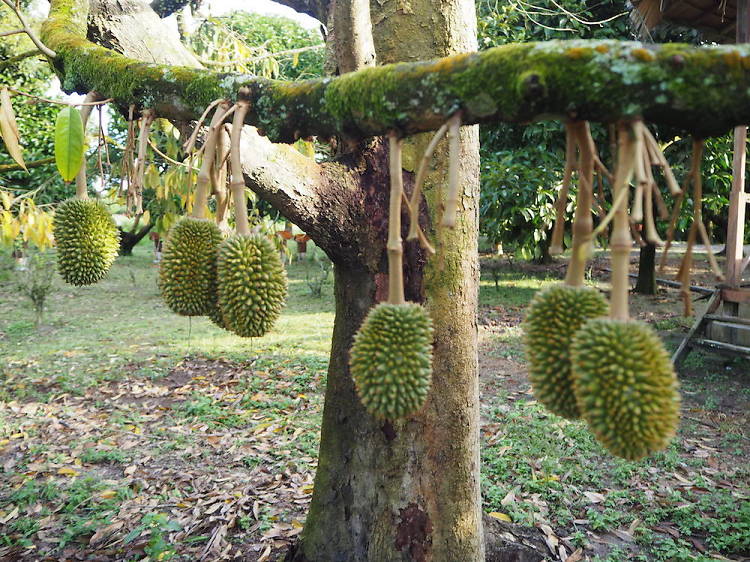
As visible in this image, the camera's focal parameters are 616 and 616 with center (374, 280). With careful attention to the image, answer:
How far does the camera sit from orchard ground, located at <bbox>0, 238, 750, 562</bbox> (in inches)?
128

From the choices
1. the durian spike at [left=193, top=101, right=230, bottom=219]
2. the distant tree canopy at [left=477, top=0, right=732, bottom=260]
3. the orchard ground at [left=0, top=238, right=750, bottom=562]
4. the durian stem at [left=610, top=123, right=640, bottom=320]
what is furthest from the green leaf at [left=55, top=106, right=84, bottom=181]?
the distant tree canopy at [left=477, top=0, right=732, bottom=260]

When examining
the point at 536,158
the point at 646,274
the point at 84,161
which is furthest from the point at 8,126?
the point at 646,274

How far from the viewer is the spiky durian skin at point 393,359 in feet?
3.78

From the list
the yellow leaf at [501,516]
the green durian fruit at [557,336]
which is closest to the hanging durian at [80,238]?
the green durian fruit at [557,336]

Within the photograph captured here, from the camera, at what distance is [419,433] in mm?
2385

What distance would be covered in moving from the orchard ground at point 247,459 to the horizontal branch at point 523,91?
8.09 feet

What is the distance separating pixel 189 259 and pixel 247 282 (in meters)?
0.18

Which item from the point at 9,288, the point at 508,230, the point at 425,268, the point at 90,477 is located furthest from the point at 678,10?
the point at 9,288

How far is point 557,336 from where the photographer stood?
1165 mm

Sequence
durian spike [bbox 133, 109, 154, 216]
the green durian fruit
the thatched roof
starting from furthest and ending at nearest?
the thatched roof → durian spike [bbox 133, 109, 154, 216] → the green durian fruit

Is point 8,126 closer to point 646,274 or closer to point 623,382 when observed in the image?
point 623,382

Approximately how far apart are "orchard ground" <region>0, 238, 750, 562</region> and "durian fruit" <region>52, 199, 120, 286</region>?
1.89m

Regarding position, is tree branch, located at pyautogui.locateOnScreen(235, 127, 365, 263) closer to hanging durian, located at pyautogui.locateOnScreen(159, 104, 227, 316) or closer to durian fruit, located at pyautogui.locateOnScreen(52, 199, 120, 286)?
durian fruit, located at pyautogui.locateOnScreen(52, 199, 120, 286)

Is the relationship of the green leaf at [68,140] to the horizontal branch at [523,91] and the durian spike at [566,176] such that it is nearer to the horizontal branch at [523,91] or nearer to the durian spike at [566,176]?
the horizontal branch at [523,91]
